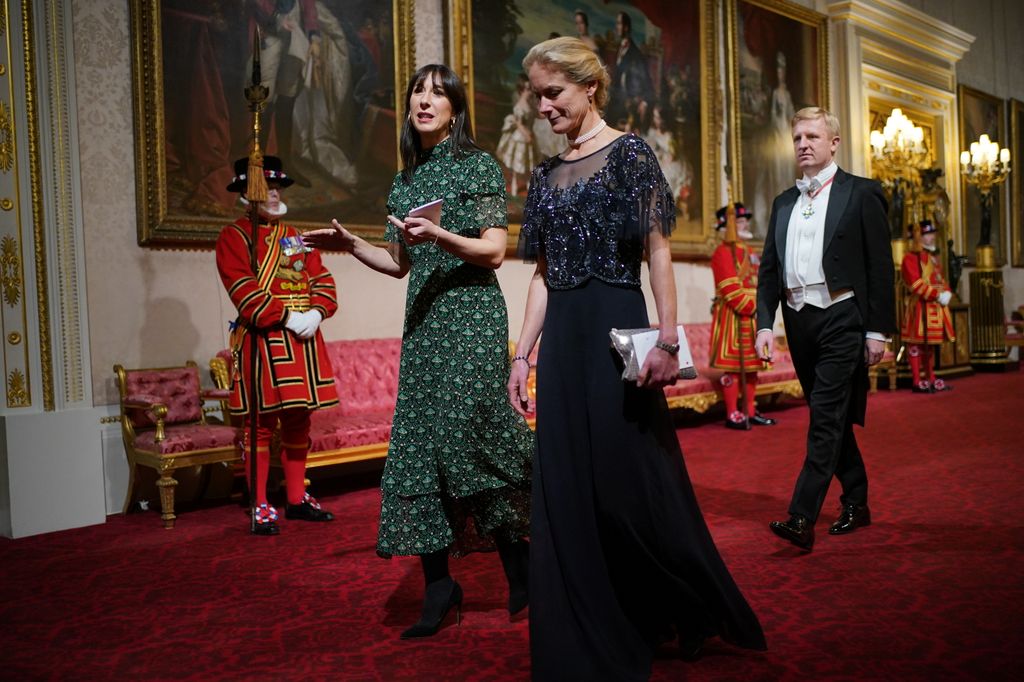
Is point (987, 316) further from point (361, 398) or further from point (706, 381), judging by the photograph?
point (361, 398)

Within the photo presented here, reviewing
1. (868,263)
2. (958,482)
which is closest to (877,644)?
(868,263)

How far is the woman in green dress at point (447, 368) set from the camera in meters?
2.86

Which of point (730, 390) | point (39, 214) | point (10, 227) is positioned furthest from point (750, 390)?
point (10, 227)

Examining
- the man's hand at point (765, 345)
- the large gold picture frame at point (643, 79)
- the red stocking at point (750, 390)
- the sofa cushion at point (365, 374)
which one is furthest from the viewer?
the red stocking at point (750, 390)

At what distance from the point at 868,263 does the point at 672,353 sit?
191cm

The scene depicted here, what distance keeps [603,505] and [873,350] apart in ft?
6.21

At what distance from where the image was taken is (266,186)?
4.68 metres

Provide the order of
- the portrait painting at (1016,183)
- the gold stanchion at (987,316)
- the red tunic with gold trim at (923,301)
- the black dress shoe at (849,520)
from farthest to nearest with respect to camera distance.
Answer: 1. the portrait painting at (1016,183)
2. the gold stanchion at (987,316)
3. the red tunic with gold trim at (923,301)
4. the black dress shoe at (849,520)

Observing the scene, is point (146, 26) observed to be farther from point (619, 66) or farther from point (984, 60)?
point (984, 60)

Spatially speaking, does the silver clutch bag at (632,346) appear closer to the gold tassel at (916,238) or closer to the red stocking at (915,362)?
the gold tassel at (916,238)

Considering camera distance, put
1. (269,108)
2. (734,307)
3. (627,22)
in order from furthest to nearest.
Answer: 1. (627,22)
2. (734,307)
3. (269,108)

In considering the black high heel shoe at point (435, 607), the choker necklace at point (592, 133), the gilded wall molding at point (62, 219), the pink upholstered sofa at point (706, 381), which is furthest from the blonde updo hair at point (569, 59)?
the pink upholstered sofa at point (706, 381)

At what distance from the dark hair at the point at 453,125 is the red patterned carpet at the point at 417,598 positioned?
1576mm

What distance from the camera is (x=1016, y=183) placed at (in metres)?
15.9
